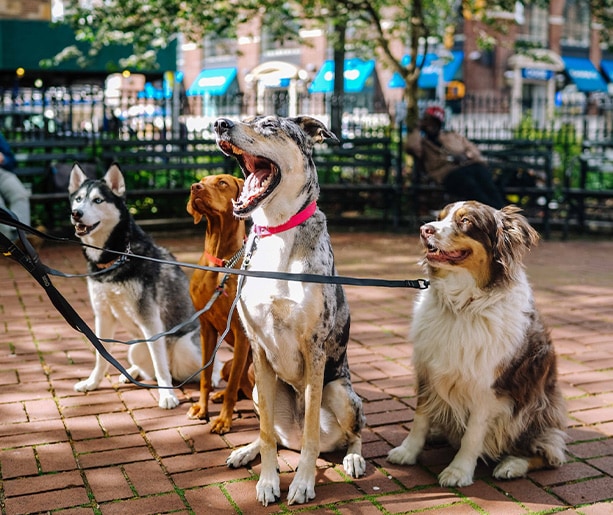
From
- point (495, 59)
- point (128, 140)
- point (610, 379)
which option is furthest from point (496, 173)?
point (495, 59)

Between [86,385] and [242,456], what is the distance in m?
1.65

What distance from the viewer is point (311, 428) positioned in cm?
357

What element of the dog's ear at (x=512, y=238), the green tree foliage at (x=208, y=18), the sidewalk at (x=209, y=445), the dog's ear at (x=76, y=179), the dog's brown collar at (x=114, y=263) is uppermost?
the green tree foliage at (x=208, y=18)

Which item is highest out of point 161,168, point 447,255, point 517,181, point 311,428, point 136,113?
point 136,113

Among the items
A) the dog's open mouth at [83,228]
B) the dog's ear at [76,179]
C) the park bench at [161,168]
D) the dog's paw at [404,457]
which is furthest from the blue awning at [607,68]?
the dog's paw at [404,457]

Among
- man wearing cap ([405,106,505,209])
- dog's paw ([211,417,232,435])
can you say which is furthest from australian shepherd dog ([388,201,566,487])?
man wearing cap ([405,106,505,209])

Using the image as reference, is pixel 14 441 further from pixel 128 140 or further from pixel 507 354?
pixel 128 140

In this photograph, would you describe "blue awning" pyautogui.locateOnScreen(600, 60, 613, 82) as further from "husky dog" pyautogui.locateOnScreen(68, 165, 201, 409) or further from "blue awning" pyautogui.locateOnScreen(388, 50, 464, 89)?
"husky dog" pyautogui.locateOnScreen(68, 165, 201, 409)

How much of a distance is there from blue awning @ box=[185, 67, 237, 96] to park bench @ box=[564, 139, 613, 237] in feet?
85.0

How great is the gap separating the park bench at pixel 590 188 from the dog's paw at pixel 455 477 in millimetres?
9508

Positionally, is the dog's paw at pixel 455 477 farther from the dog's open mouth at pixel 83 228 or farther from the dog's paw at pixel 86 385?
the dog's open mouth at pixel 83 228

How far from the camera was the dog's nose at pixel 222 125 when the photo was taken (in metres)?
3.17

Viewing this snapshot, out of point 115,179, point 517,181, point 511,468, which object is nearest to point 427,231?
point 511,468

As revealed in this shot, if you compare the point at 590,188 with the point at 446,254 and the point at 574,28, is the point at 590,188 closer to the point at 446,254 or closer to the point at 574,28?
the point at 446,254
